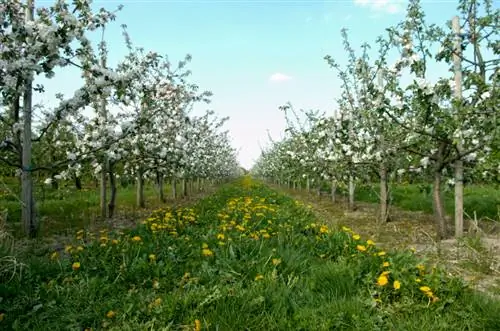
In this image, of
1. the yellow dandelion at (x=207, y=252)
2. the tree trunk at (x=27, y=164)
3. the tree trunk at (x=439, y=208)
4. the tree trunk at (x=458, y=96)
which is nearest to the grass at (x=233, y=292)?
the yellow dandelion at (x=207, y=252)

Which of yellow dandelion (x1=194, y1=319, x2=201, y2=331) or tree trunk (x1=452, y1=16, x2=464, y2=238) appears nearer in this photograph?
yellow dandelion (x1=194, y1=319, x2=201, y2=331)

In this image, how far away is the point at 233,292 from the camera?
157 inches

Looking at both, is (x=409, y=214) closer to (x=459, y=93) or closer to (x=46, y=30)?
(x=459, y=93)

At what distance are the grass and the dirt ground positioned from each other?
2.39 feet

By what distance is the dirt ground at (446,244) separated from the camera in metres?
5.13

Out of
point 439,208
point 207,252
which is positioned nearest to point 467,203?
point 439,208

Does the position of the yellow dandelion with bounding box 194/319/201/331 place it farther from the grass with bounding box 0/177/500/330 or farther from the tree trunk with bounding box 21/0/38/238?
the tree trunk with bounding box 21/0/38/238

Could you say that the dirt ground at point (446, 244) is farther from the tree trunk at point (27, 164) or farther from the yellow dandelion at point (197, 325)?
the tree trunk at point (27, 164)

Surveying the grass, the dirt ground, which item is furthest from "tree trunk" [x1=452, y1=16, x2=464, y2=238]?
the grass

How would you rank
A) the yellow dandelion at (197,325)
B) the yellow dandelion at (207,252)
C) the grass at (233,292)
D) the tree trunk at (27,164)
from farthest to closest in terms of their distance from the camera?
the tree trunk at (27,164), the yellow dandelion at (207,252), the grass at (233,292), the yellow dandelion at (197,325)

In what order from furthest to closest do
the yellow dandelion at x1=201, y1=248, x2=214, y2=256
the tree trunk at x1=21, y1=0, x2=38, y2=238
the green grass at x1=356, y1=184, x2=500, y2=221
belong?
the green grass at x1=356, y1=184, x2=500, y2=221, the tree trunk at x1=21, y1=0, x2=38, y2=238, the yellow dandelion at x1=201, y1=248, x2=214, y2=256

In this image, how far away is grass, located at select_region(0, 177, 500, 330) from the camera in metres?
3.57

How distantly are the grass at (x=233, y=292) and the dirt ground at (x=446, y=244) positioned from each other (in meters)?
0.73

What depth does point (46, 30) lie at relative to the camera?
6445 millimetres
